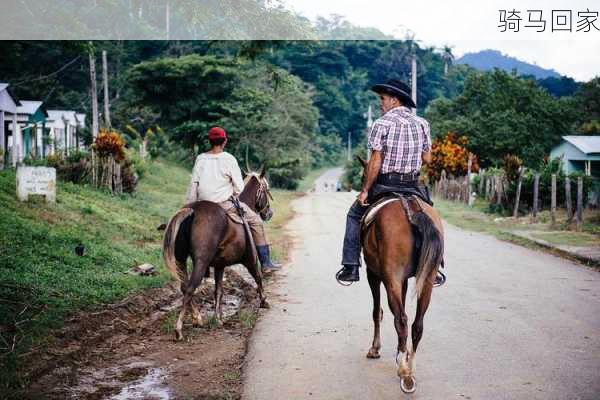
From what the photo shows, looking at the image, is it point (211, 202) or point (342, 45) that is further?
point (342, 45)

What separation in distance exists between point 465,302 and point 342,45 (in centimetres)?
8035

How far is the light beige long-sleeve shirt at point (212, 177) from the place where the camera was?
27.6 ft

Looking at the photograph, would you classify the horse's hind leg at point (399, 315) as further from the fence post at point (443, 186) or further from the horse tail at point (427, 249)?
the fence post at point (443, 186)

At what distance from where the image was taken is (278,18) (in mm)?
9078

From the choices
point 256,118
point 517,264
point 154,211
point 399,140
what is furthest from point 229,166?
point 256,118

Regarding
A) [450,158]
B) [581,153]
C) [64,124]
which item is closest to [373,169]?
[581,153]

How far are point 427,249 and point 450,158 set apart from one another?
3215cm

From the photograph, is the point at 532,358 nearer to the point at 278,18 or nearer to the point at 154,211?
the point at 278,18

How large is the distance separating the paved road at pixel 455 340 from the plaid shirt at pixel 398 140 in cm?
187

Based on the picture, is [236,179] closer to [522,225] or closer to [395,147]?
[395,147]

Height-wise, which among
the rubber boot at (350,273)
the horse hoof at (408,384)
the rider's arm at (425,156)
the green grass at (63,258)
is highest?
the rider's arm at (425,156)

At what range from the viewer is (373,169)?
255 inches

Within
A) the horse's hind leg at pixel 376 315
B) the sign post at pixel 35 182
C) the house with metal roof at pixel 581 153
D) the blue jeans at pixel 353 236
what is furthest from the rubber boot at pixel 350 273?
the house with metal roof at pixel 581 153

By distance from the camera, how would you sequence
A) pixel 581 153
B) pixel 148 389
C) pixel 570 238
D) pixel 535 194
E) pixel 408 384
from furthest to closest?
1. pixel 581 153
2. pixel 535 194
3. pixel 570 238
4. pixel 148 389
5. pixel 408 384
